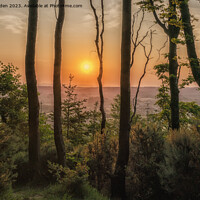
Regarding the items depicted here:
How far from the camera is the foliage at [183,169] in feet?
20.8

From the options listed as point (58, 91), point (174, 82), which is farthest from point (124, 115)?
point (174, 82)

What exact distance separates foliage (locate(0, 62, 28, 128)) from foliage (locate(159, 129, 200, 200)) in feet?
49.0

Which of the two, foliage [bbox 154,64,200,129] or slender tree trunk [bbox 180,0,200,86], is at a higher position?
slender tree trunk [bbox 180,0,200,86]

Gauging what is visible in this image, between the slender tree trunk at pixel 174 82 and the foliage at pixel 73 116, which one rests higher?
the slender tree trunk at pixel 174 82

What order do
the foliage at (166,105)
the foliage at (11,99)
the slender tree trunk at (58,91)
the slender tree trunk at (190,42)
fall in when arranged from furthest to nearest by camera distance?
the foliage at (11,99)
the foliage at (166,105)
the slender tree trunk at (58,91)
the slender tree trunk at (190,42)

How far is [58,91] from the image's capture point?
30.2 ft

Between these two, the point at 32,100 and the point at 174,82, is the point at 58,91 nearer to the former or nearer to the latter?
the point at 32,100

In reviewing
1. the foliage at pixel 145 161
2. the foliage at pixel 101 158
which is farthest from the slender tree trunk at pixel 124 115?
the foliage at pixel 101 158

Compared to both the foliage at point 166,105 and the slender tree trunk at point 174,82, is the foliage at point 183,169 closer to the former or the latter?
the slender tree trunk at point 174,82

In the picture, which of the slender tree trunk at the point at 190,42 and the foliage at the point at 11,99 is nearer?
the slender tree trunk at the point at 190,42

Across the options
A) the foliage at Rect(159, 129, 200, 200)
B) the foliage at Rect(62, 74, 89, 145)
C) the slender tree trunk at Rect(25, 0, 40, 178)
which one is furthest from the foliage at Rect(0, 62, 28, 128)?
the foliage at Rect(159, 129, 200, 200)

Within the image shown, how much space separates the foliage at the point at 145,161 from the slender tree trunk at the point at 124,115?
1.05 feet

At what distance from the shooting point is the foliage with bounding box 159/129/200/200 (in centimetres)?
634

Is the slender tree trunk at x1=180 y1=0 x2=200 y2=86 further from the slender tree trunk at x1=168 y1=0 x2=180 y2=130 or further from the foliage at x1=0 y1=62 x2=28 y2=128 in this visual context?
the foliage at x1=0 y1=62 x2=28 y2=128
